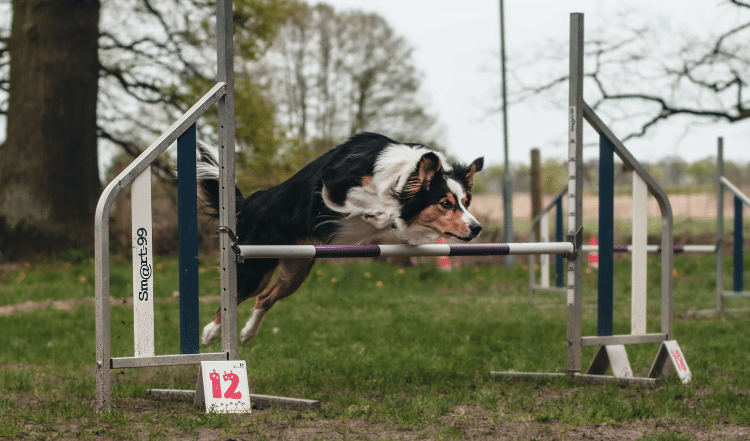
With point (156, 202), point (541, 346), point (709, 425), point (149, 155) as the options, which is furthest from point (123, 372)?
point (156, 202)

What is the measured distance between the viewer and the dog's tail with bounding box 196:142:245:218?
4.09 meters

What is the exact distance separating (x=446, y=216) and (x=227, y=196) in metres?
1.12

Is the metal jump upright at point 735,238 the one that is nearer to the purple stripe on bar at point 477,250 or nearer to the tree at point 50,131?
the purple stripe on bar at point 477,250

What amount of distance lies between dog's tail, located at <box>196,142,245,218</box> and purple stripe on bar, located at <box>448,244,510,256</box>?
1294 millimetres

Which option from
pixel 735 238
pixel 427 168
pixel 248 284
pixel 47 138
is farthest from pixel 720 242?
pixel 47 138

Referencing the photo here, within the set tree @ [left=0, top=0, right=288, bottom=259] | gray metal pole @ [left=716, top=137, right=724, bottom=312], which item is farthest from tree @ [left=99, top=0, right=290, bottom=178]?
gray metal pole @ [left=716, top=137, right=724, bottom=312]

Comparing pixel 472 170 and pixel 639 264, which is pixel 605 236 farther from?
pixel 472 170

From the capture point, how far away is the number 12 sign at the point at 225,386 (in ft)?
11.0

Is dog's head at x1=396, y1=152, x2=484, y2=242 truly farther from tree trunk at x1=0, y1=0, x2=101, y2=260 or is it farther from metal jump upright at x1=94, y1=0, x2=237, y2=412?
tree trunk at x1=0, y1=0, x2=101, y2=260

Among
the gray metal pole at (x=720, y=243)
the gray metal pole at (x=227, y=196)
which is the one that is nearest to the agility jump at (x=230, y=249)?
the gray metal pole at (x=227, y=196)

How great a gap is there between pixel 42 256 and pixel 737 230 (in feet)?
30.0

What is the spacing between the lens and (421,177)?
3711 millimetres

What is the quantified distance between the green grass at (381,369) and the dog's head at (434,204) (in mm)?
874

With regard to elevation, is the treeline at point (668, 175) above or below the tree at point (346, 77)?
below
